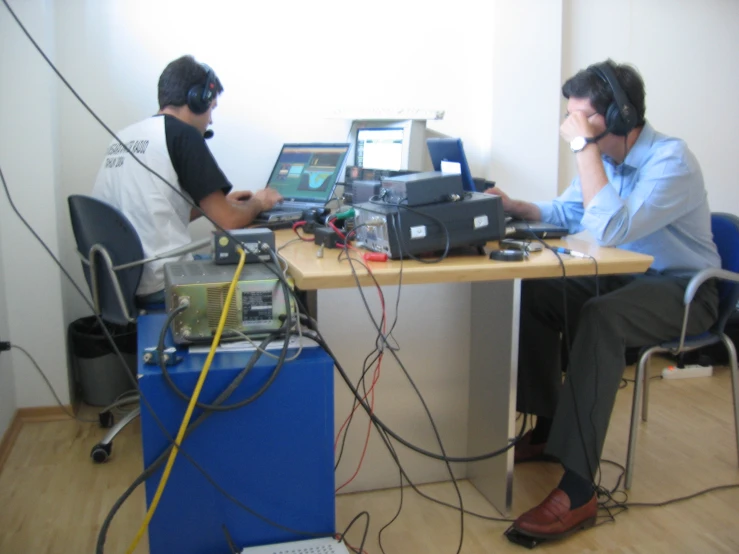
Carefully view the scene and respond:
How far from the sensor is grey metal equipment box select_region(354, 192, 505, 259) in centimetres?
142

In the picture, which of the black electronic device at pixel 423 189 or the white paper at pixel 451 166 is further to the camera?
the white paper at pixel 451 166

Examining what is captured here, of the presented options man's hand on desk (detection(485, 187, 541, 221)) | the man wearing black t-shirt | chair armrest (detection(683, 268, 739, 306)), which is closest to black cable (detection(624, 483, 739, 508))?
chair armrest (detection(683, 268, 739, 306))

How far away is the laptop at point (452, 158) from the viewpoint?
5.63ft

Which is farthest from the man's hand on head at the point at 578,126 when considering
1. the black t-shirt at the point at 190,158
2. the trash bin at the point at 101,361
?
the trash bin at the point at 101,361

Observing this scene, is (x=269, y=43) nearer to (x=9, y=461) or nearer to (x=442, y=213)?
(x=442, y=213)

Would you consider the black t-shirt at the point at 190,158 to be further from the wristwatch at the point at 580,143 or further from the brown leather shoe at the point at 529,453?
the brown leather shoe at the point at 529,453

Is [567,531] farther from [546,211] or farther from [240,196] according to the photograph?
[240,196]

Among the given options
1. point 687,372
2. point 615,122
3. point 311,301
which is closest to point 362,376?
point 311,301

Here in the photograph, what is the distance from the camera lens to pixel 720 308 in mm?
1966

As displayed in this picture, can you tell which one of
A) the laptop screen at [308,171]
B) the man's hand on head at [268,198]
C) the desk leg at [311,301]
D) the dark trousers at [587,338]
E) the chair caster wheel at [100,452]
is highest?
the laptop screen at [308,171]

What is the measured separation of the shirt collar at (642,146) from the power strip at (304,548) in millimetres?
1349

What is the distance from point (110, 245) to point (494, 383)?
1167mm

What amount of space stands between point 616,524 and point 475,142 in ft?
5.66

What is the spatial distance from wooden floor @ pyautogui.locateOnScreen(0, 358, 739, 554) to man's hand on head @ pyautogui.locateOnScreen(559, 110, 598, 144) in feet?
3.42
